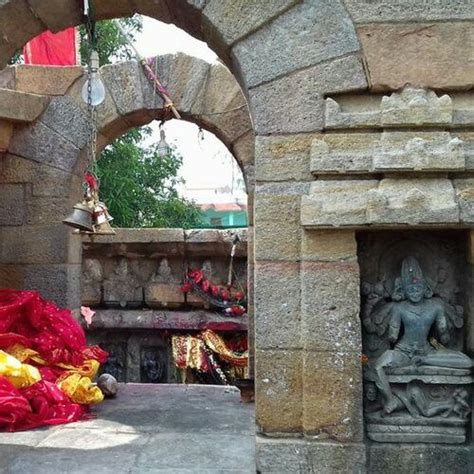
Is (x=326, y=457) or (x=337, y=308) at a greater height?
A: (x=337, y=308)

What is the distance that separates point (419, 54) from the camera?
2904 millimetres

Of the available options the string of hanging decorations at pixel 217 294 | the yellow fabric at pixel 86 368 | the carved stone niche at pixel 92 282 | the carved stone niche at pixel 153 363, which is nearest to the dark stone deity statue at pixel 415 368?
the yellow fabric at pixel 86 368

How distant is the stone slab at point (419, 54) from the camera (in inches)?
114

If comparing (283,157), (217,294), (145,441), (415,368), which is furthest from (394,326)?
(217,294)

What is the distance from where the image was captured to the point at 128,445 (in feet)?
11.8

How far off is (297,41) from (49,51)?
4106mm

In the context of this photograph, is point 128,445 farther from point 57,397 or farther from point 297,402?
point 297,402

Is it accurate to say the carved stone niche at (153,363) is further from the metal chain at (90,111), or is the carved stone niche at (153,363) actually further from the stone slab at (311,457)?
the stone slab at (311,457)

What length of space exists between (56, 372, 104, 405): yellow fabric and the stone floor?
125 mm

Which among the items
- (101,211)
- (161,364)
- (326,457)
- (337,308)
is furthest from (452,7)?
(161,364)

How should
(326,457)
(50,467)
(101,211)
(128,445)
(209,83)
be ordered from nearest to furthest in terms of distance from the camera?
(326,457), (50,467), (128,445), (101,211), (209,83)

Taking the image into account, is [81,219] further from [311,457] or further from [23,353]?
[311,457]

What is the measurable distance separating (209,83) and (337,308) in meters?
3.50

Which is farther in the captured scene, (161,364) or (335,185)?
(161,364)
